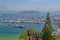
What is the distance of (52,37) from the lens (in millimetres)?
2896

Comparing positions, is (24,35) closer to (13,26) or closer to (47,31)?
(13,26)

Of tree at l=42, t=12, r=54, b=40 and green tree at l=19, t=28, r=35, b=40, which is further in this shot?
green tree at l=19, t=28, r=35, b=40

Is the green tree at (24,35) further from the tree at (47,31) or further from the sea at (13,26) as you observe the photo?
the tree at (47,31)

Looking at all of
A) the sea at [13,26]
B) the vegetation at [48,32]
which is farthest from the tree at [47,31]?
the sea at [13,26]

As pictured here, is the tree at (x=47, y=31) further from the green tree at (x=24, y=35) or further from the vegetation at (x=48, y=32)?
the green tree at (x=24, y=35)

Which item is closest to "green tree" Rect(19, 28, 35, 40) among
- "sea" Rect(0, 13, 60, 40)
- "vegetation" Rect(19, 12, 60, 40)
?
"sea" Rect(0, 13, 60, 40)

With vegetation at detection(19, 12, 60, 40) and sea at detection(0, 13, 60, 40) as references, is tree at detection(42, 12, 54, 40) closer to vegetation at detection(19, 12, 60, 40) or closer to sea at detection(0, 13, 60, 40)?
vegetation at detection(19, 12, 60, 40)

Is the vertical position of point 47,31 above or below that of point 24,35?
above

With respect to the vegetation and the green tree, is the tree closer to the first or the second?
the vegetation

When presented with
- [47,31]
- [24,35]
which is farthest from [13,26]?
[47,31]

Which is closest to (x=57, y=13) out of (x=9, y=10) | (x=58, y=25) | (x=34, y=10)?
(x=58, y=25)

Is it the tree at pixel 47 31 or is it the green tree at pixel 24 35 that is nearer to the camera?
the tree at pixel 47 31

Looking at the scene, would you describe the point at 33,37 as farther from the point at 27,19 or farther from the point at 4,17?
the point at 4,17

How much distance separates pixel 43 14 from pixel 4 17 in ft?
2.77
